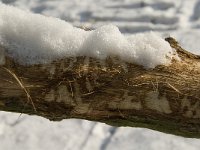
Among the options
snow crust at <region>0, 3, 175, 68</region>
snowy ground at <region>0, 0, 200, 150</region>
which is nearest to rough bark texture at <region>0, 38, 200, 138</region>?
snow crust at <region>0, 3, 175, 68</region>

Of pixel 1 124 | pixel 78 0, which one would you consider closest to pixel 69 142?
pixel 1 124

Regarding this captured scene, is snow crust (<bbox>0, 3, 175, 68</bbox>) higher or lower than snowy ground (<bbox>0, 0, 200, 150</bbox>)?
higher

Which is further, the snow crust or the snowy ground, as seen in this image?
the snowy ground

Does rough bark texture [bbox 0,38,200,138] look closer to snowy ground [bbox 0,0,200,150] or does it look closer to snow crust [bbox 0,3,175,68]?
snow crust [bbox 0,3,175,68]

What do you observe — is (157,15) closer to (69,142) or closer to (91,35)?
(69,142)

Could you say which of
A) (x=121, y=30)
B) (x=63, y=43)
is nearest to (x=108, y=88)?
(x=63, y=43)

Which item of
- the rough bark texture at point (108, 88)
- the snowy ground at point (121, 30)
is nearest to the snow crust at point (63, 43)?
the rough bark texture at point (108, 88)

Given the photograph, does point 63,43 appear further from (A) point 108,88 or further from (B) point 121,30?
(B) point 121,30
